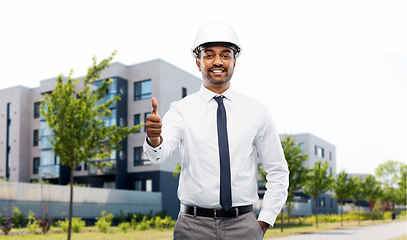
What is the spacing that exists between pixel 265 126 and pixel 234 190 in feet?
1.90

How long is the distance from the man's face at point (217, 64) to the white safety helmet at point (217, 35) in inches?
1.9

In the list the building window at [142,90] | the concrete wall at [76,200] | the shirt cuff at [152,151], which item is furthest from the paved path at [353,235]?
the building window at [142,90]

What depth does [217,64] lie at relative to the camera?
3.06 meters

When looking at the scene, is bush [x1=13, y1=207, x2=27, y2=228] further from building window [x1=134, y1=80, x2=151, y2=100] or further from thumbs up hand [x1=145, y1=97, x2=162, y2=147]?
thumbs up hand [x1=145, y1=97, x2=162, y2=147]

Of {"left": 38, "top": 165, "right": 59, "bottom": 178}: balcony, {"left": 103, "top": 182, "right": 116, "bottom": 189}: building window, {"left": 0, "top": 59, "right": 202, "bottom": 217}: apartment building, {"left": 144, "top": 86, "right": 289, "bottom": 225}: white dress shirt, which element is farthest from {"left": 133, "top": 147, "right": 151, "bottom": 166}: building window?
{"left": 144, "top": 86, "right": 289, "bottom": 225}: white dress shirt

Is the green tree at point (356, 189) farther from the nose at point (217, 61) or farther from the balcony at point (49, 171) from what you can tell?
the nose at point (217, 61)

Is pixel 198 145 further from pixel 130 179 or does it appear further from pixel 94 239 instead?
pixel 130 179

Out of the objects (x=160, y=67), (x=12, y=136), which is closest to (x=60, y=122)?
(x=160, y=67)

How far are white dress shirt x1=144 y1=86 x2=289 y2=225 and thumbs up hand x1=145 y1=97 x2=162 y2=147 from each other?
51 millimetres

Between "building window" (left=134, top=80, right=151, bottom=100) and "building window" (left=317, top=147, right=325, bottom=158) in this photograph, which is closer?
"building window" (left=134, top=80, right=151, bottom=100)

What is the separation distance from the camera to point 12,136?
4581 centimetres

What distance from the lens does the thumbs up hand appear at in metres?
2.53

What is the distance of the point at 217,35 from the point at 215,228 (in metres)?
1.33

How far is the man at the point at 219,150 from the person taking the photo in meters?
2.89
